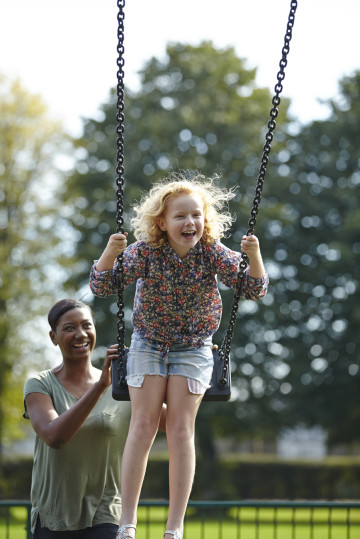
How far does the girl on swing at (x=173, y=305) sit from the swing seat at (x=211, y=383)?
0.09m

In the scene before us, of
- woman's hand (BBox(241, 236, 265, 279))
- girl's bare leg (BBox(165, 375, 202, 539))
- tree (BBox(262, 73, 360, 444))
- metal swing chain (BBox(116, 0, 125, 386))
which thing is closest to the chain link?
metal swing chain (BBox(116, 0, 125, 386))

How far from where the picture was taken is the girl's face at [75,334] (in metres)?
4.77

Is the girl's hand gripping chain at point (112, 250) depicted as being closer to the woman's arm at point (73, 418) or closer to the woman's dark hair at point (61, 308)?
the woman's arm at point (73, 418)

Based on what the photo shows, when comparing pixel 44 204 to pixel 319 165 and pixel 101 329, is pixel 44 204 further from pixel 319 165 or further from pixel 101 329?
pixel 319 165

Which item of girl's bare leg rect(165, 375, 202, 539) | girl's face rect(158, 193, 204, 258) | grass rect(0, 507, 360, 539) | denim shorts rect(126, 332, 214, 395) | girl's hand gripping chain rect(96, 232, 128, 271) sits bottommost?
grass rect(0, 507, 360, 539)

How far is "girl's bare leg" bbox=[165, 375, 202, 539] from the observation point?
3.86 m

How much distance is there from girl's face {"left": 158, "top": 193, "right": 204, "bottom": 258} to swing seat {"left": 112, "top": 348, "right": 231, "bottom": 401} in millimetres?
703

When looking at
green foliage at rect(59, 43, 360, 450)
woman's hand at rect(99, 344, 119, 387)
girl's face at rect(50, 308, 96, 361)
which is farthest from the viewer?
green foliage at rect(59, 43, 360, 450)

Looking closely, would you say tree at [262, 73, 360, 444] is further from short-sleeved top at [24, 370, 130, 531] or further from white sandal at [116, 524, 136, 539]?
white sandal at [116, 524, 136, 539]

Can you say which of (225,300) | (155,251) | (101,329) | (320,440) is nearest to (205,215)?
(155,251)

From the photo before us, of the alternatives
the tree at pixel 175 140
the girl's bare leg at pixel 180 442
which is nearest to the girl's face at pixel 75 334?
the girl's bare leg at pixel 180 442

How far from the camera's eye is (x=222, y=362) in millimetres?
4336

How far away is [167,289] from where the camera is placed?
410cm

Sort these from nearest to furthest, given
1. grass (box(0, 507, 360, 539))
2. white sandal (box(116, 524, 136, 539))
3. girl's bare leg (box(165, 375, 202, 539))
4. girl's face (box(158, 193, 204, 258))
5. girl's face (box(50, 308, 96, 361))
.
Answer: white sandal (box(116, 524, 136, 539)) → girl's bare leg (box(165, 375, 202, 539)) → girl's face (box(158, 193, 204, 258)) → girl's face (box(50, 308, 96, 361)) → grass (box(0, 507, 360, 539))
